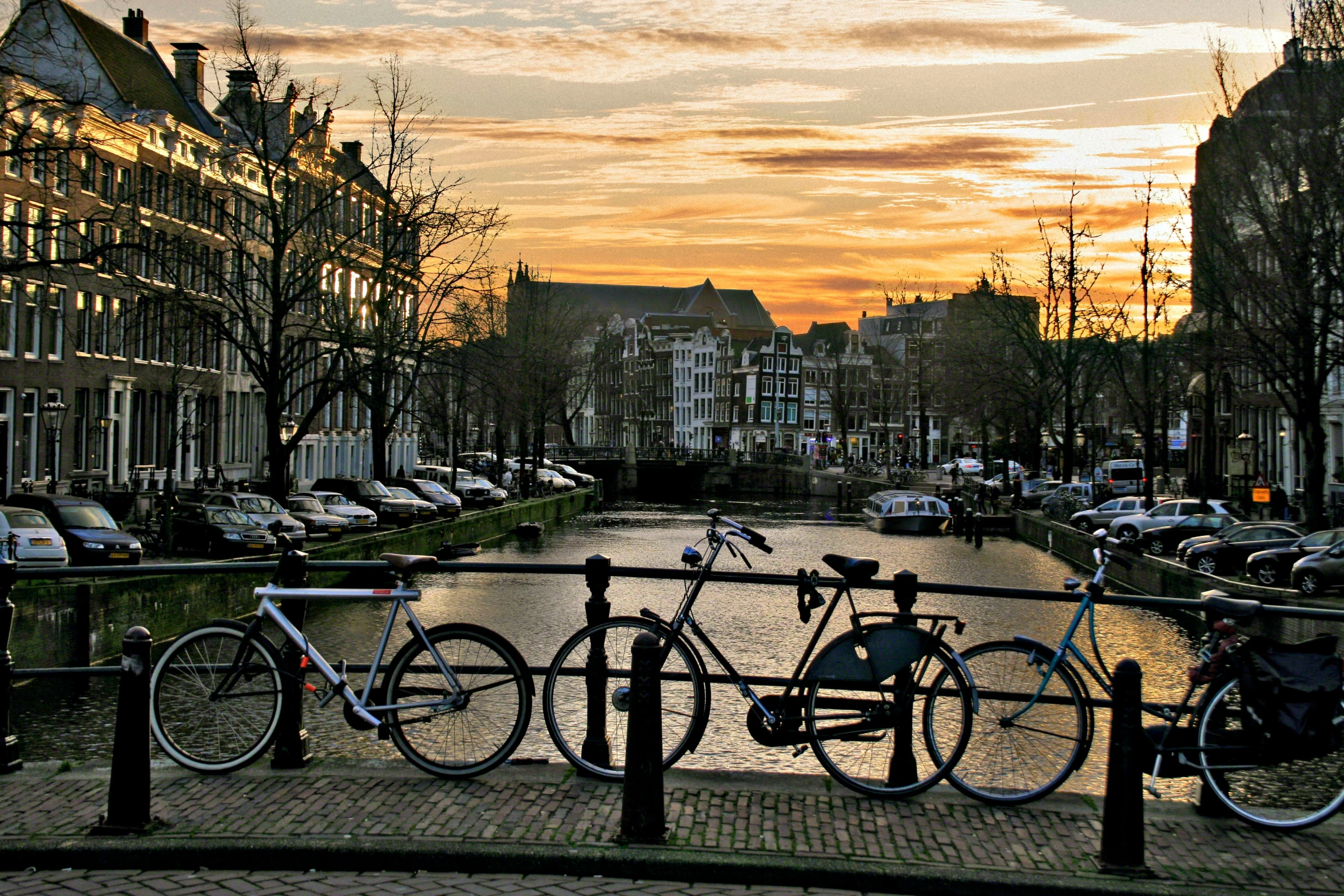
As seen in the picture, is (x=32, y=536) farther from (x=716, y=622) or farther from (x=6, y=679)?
(x=6, y=679)

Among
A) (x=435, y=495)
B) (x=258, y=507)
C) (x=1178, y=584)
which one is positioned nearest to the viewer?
(x=1178, y=584)

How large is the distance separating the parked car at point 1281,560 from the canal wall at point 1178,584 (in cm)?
45

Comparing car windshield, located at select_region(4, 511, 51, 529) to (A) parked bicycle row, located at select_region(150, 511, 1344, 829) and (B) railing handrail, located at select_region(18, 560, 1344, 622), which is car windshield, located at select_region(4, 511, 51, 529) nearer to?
(B) railing handrail, located at select_region(18, 560, 1344, 622)

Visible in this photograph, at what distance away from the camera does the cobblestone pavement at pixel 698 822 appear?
6.24 metres

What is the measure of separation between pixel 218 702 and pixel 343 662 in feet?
2.40

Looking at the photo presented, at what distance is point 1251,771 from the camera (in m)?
7.27

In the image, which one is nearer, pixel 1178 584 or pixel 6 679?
pixel 6 679

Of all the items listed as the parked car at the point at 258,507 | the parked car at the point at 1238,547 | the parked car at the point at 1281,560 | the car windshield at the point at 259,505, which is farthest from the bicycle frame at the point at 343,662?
the car windshield at the point at 259,505

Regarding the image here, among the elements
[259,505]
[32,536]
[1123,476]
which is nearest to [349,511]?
[259,505]

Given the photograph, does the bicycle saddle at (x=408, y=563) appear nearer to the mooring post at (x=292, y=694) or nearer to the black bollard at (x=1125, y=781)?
the mooring post at (x=292, y=694)

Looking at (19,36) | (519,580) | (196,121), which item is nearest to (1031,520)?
(519,580)

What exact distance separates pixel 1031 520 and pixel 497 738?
4868 cm

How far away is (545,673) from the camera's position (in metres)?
7.62

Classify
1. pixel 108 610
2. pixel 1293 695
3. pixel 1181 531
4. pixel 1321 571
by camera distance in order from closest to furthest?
pixel 1293 695 → pixel 108 610 → pixel 1321 571 → pixel 1181 531
